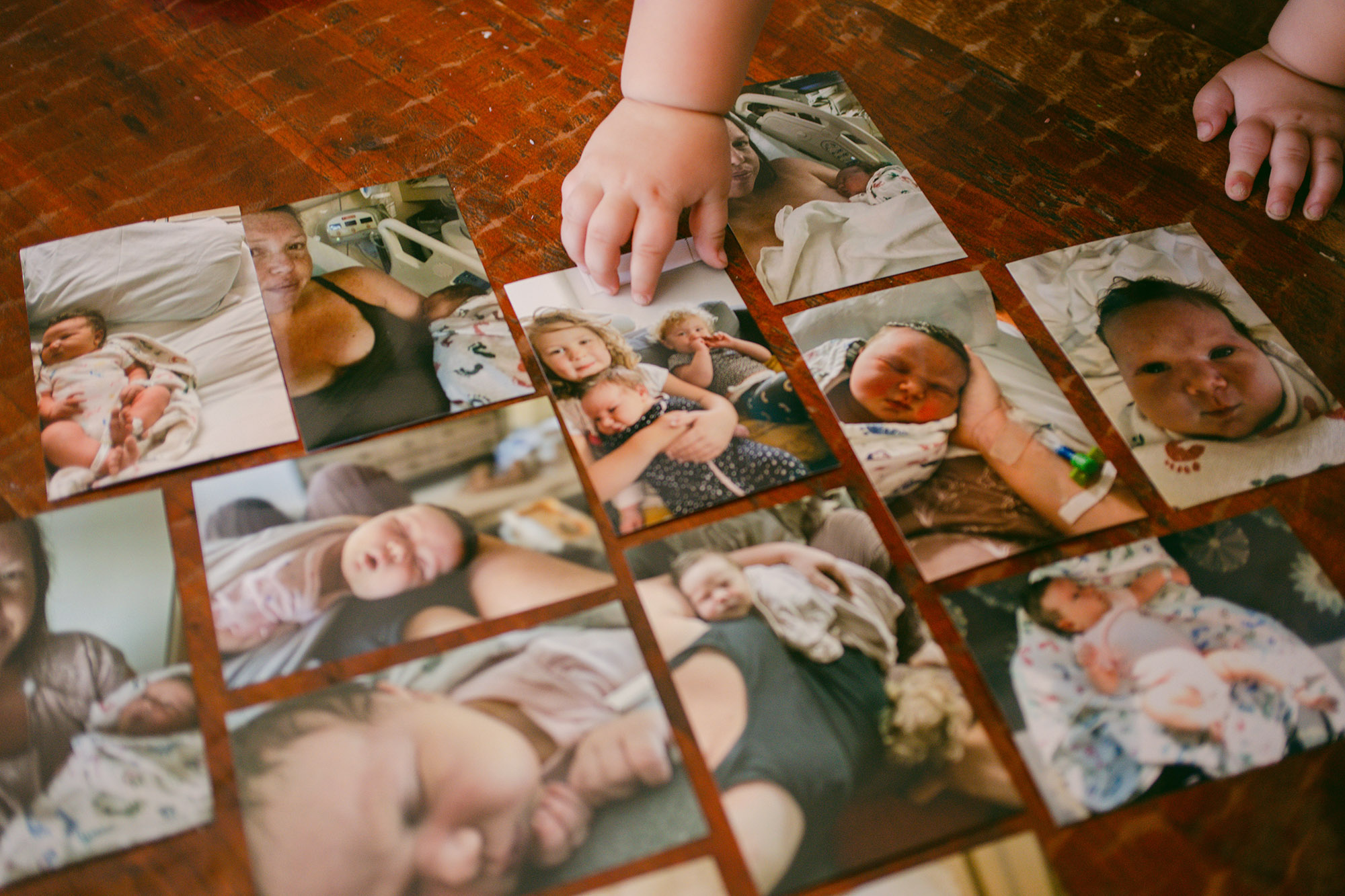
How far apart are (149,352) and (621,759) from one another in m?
0.40

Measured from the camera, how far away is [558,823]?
0.43 metres

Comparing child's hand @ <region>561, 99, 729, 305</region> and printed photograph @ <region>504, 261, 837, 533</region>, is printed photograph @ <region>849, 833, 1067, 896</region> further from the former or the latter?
child's hand @ <region>561, 99, 729, 305</region>

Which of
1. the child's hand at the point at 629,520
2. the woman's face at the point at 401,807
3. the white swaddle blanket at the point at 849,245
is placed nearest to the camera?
the woman's face at the point at 401,807

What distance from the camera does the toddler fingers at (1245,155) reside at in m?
0.66

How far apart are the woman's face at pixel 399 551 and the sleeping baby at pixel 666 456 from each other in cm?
10

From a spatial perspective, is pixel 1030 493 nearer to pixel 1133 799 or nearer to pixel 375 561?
pixel 1133 799

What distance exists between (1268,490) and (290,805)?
56 centimetres

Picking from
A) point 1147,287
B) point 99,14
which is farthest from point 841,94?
point 99,14

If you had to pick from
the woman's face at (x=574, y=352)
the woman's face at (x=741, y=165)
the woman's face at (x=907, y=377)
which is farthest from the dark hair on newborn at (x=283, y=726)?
the woman's face at (x=741, y=165)

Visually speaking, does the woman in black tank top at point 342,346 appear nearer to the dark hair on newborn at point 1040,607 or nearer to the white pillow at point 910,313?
the white pillow at point 910,313

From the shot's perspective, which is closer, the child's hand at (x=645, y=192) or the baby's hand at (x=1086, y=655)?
the baby's hand at (x=1086, y=655)

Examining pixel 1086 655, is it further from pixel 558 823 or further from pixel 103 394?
pixel 103 394

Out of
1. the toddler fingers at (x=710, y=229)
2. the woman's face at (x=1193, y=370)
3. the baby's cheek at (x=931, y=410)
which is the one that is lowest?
the baby's cheek at (x=931, y=410)

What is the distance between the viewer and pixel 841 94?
2.37 feet
